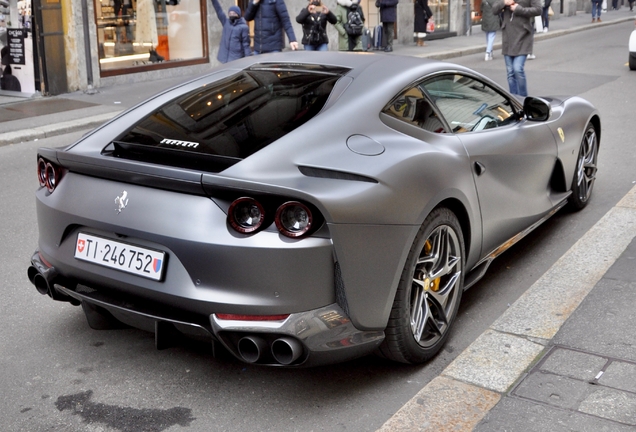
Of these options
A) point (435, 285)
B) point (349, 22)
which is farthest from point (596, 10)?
point (435, 285)

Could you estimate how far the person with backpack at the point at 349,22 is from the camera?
55.7ft

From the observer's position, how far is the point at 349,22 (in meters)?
17.0

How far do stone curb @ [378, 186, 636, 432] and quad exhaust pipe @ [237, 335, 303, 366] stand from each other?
48 centimetres

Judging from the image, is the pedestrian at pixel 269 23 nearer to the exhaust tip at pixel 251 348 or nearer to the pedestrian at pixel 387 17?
the pedestrian at pixel 387 17

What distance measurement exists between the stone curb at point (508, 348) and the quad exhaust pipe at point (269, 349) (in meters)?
0.48

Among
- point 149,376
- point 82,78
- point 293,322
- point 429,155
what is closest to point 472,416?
point 293,322

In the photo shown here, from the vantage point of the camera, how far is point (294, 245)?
320 centimetres

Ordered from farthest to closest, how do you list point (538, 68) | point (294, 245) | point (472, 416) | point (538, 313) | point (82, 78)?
1. point (538, 68)
2. point (82, 78)
3. point (538, 313)
4. point (472, 416)
5. point (294, 245)

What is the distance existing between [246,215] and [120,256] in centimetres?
61

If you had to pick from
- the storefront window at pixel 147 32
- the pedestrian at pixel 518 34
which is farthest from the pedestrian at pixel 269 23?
the storefront window at pixel 147 32

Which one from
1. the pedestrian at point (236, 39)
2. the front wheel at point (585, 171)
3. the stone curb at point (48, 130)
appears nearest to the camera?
the front wheel at point (585, 171)

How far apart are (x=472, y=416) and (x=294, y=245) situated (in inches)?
40.6

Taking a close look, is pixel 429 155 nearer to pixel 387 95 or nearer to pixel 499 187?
pixel 387 95

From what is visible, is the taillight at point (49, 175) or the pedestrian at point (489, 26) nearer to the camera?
the taillight at point (49, 175)
